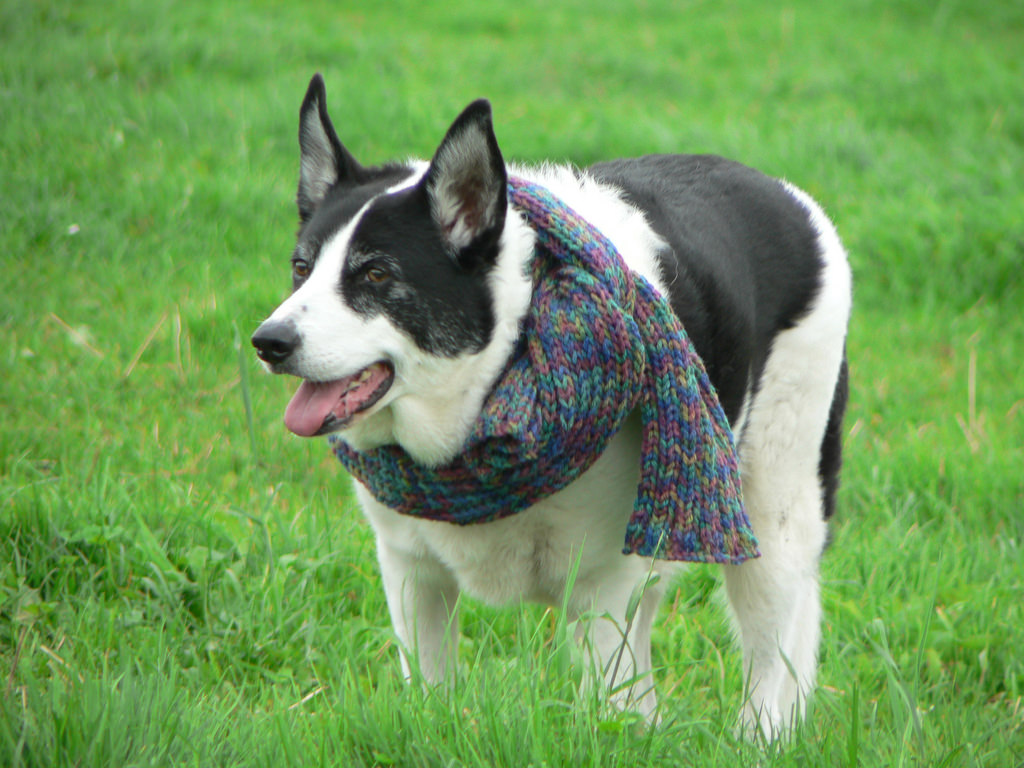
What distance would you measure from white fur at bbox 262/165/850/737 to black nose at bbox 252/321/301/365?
0.02m

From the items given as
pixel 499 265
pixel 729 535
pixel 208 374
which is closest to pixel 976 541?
pixel 729 535

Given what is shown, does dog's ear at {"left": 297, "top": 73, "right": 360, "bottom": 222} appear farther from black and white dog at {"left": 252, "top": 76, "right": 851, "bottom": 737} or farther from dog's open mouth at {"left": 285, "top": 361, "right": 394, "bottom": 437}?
dog's open mouth at {"left": 285, "top": 361, "right": 394, "bottom": 437}

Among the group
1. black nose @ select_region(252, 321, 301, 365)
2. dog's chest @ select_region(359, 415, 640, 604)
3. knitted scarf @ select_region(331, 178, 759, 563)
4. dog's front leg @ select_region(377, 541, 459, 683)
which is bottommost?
dog's front leg @ select_region(377, 541, 459, 683)

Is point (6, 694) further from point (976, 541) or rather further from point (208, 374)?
point (976, 541)

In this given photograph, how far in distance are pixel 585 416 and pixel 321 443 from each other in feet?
6.21

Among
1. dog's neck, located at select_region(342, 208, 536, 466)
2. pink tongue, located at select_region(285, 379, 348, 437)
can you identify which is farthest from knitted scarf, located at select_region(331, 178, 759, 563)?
pink tongue, located at select_region(285, 379, 348, 437)

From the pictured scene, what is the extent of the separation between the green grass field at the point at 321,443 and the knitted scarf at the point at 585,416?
1.17 ft

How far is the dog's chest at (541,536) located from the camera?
2480mm

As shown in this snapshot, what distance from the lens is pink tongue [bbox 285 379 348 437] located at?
224 centimetres

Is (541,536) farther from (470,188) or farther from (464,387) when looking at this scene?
(470,188)

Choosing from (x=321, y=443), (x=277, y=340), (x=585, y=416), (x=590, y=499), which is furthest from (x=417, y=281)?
(x=321, y=443)

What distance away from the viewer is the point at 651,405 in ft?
8.10

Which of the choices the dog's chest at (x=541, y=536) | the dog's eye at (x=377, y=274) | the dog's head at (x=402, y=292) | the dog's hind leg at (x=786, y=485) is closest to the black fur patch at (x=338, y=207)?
the dog's head at (x=402, y=292)

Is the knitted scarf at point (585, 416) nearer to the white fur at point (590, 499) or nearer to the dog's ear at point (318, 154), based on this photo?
the white fur at point (590, 499)
